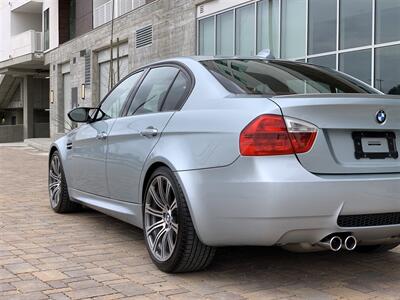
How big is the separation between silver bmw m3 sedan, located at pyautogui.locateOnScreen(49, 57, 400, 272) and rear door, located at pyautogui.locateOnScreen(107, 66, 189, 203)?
0.8 inches

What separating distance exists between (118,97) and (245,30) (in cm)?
1097

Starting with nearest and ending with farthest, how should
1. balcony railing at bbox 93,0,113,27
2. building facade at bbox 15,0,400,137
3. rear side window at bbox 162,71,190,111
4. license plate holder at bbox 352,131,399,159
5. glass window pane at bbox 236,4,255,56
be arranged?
1. license plate holder at bbox 352,131,399,159
2. rear side window at bbox 162,71,190,111
3. building facade at bbox 15,0,400,137
4. glass window pane at bbox 236,4,255,56
5. balcony railing at bbox 93,0,113,27

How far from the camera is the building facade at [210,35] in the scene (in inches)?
459

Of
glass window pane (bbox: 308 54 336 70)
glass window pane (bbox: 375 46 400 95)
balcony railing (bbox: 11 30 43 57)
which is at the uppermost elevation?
balcony railing (bbox: 11 30 43 57)

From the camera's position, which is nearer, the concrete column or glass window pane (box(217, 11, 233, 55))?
glass window pane (box(217, 11, 233, 55))

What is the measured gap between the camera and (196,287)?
3828 mm

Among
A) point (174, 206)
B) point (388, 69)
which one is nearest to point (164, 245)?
point (174, 206)

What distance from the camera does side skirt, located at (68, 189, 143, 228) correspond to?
460cm

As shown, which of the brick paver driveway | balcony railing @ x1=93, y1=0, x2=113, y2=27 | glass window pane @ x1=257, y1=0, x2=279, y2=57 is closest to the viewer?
the brick paver driveway

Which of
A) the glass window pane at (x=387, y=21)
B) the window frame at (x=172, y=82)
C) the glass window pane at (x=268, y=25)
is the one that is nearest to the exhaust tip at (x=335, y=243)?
the window frame at (x=172, y=82)

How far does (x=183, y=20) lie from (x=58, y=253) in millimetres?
14938

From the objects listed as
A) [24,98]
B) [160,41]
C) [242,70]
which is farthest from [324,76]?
[24,98]

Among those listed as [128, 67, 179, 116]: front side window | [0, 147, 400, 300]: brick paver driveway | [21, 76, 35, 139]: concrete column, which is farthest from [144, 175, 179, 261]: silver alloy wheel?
[21, 76, 35, 139]: concrete column

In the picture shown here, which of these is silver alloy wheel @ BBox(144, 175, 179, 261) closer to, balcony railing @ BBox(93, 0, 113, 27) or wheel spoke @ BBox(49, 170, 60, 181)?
wheel spoke @ BBox(49, 170, 60, 181)
